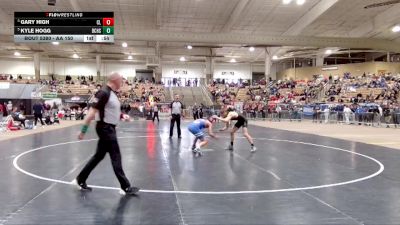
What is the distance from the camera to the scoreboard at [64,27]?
16047 mm

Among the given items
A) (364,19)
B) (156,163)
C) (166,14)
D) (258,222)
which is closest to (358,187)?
(258,222)

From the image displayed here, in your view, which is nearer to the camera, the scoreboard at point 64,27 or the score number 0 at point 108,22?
the scoreboard at point 64,27

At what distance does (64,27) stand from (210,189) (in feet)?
41.0

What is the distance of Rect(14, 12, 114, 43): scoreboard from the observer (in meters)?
16.0

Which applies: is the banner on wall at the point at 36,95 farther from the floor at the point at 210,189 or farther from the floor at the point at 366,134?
the floor at the point at 210,189

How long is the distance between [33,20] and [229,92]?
28.6 meters

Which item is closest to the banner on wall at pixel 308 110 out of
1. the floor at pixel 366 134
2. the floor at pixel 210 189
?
the floor at pixel 366 134

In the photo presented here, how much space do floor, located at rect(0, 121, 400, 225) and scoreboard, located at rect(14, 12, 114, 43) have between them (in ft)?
23.1

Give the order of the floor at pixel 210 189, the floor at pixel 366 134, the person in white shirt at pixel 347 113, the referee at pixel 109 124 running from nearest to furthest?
the floor at pixel 210 189 → the referee at pixel 109 124 → the floor at pixel 366 134 → the person in white shirt at pixel 347 113

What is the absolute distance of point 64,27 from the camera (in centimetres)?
1605

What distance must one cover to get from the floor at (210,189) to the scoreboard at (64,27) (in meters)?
7.03

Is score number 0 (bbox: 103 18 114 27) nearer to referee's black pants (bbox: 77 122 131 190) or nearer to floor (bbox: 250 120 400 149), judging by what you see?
floor (bbox: 250 120 400 149)

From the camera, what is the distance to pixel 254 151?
428 inches

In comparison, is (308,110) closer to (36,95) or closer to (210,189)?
(36,95)
